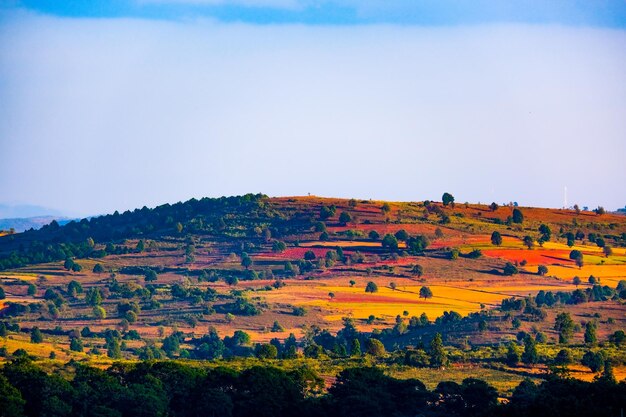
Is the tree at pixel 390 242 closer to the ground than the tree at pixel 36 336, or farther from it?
farther from it

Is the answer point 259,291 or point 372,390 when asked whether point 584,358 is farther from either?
point 259,291

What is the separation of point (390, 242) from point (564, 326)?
63.7 metres

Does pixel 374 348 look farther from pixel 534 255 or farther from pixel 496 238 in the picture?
pixel 496 238

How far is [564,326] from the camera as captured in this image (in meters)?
131

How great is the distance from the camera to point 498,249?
189 m

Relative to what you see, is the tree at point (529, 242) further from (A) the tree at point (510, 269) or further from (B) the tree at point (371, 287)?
(B) the tree at point (371, 287)

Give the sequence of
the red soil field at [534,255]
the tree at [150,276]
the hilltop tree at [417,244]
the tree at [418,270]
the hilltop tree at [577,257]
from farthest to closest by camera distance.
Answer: the hilltop tree at [417,244] < the tree at [150,276] < the red soil field at [534,255] < the tree at [418,270] < the hilltop tree at [577,257]

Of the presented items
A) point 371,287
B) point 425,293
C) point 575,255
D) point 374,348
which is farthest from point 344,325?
point 575,255

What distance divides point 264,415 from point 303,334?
2499 inches

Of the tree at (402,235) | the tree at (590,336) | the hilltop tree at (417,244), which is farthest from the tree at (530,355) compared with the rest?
the tree at (402,235)

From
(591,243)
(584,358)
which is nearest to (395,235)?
(591,243)

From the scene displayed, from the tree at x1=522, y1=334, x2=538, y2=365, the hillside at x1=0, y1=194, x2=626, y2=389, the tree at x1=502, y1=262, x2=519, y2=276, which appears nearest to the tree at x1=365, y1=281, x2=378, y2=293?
the hillside at x1=0, y1=194, x2=626, y2=389

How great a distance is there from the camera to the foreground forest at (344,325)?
93438 mm

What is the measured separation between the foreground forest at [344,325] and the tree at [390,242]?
21cm
